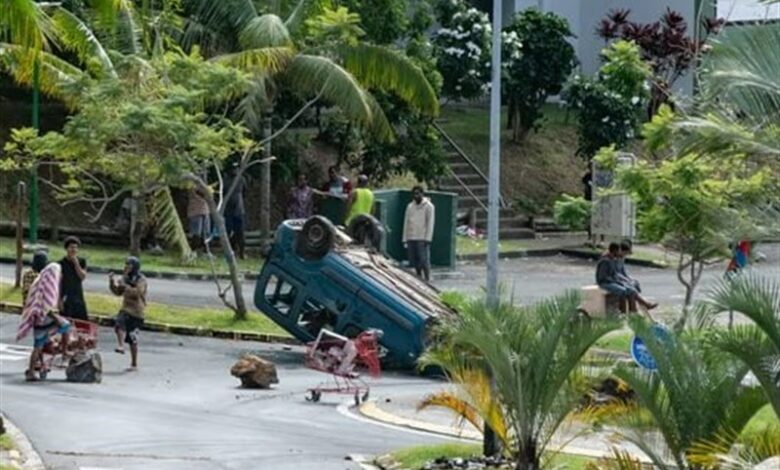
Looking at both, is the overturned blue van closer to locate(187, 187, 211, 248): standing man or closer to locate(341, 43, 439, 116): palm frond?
locate(341, 43, 439, 116): palm frond

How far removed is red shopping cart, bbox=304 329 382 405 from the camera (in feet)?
74.3

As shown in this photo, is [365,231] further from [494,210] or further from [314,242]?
[494,210]

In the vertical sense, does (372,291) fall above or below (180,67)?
below

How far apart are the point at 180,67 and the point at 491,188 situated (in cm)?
891

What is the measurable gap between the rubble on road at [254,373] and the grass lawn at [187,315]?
4.38 meters

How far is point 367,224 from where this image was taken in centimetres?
2795

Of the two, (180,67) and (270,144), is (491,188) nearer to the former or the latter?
(180,67)

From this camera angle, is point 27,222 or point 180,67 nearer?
point 180,67

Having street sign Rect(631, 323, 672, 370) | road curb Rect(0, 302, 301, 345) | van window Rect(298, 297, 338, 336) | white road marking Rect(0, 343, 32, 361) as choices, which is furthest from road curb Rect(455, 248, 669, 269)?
street sign Rect(631, 323, 672, 370)

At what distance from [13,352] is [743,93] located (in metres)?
13.6

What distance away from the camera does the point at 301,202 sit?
36.9 metres

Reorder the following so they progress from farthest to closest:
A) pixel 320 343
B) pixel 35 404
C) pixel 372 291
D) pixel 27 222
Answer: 1. pixel 27 222
2. pixel 372 291
3. pixel 320 343
4. pixel 35 404

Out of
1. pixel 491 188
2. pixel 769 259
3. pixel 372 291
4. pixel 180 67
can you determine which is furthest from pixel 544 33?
pixel 491 188

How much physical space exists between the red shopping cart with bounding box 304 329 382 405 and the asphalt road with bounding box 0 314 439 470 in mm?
169
